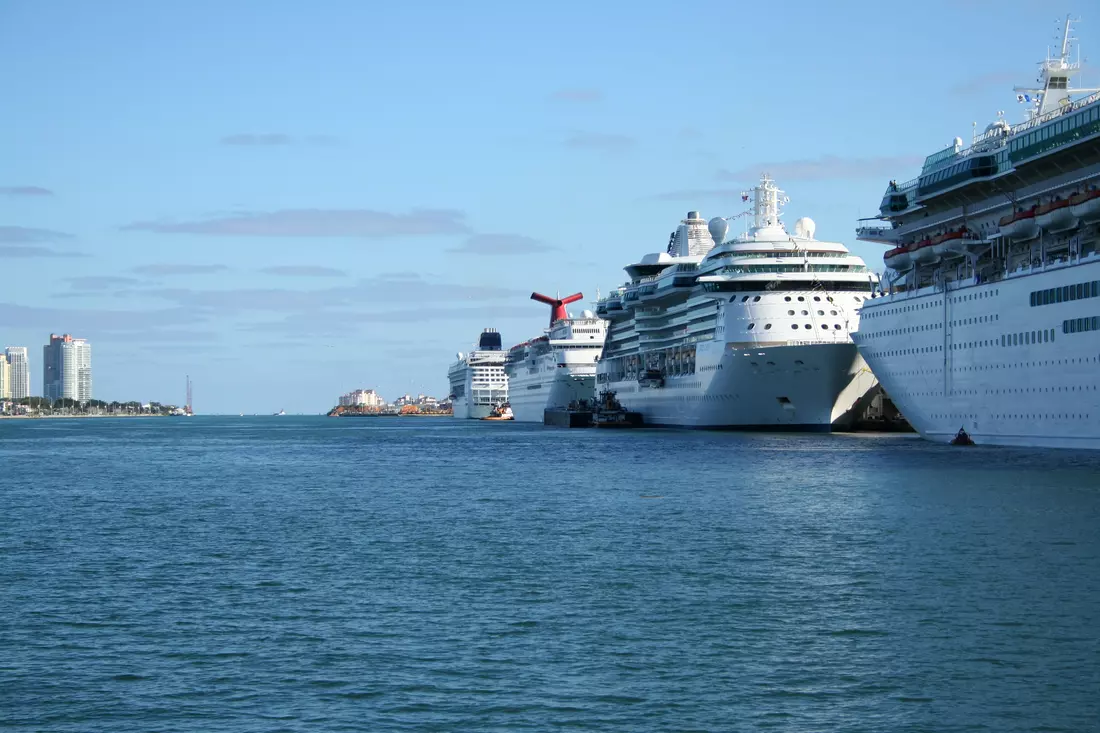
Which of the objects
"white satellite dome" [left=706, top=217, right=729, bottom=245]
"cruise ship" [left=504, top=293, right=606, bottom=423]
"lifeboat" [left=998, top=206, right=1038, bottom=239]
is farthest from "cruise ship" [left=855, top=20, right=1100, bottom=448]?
"cruise ship" [left=504, top=293, right=606, bottom=423]

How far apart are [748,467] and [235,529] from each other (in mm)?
29812

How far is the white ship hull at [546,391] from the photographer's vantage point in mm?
165875

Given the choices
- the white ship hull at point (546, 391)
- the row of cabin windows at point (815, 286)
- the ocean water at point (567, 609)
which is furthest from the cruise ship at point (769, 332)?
the white ship hull at point (546, 391)

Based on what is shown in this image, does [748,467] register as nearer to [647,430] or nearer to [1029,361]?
[1029,361]

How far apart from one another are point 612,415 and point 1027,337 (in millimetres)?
Result: 73610

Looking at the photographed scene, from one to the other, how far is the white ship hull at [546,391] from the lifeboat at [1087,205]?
104 metres

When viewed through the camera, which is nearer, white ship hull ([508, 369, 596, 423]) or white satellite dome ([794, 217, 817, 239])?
white satellite dome ([794, 217, 817, 239])

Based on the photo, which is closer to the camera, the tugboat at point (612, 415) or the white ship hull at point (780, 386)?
the white ship hull at point (780, 386)

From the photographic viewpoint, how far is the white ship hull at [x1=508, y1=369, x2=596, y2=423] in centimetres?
16588

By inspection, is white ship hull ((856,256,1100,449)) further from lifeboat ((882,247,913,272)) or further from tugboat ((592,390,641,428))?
tugboat ((592,390,641,428))

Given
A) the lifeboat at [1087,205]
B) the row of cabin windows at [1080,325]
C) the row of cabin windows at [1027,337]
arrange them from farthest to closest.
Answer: the row of cabin windows at [1027,337] → the lifeboat at [1087,205] → the row of cabin windows at [1080,325]

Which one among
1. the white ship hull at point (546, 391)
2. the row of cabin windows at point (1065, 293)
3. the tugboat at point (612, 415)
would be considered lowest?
the tugboat at point (612, 415)

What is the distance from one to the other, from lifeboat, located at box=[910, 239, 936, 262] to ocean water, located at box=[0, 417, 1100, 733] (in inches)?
866

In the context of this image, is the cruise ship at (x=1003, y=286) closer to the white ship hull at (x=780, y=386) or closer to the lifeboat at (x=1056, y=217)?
the lifeboat at (x=1056, y=217)
